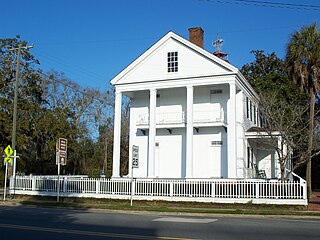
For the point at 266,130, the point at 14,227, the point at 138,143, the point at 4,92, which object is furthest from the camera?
the point at 4,92

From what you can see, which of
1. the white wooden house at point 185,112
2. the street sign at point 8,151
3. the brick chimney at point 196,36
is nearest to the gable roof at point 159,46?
the white wooden house at point 185,112

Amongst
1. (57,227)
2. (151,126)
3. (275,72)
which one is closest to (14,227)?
(57,227)

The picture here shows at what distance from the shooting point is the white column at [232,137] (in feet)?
79.0

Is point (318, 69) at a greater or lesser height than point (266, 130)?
greater

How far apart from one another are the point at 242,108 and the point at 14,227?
64.0ft

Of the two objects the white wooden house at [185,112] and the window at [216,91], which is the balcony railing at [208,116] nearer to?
the white wooden house at [185,112]

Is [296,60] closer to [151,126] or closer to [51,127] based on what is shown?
[151,126]

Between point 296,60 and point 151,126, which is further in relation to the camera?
point 296,60

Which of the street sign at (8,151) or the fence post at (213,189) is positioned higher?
the street sign at (8,151)

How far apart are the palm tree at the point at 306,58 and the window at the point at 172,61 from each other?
925cm

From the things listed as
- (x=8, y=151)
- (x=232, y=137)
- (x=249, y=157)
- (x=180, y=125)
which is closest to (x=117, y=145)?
(x=180, y=125)

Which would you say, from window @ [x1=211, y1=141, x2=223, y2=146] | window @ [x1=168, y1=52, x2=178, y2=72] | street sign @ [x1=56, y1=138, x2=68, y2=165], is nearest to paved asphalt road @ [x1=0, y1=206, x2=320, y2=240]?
street sign @ [x1=56, y1=138, x2=68, y2=165]

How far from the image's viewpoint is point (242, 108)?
91.2 feet

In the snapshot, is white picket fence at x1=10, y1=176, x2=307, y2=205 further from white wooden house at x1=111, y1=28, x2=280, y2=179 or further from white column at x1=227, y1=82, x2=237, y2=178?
white wooden house at x1=111, y1=28, x2=280, y2=179
